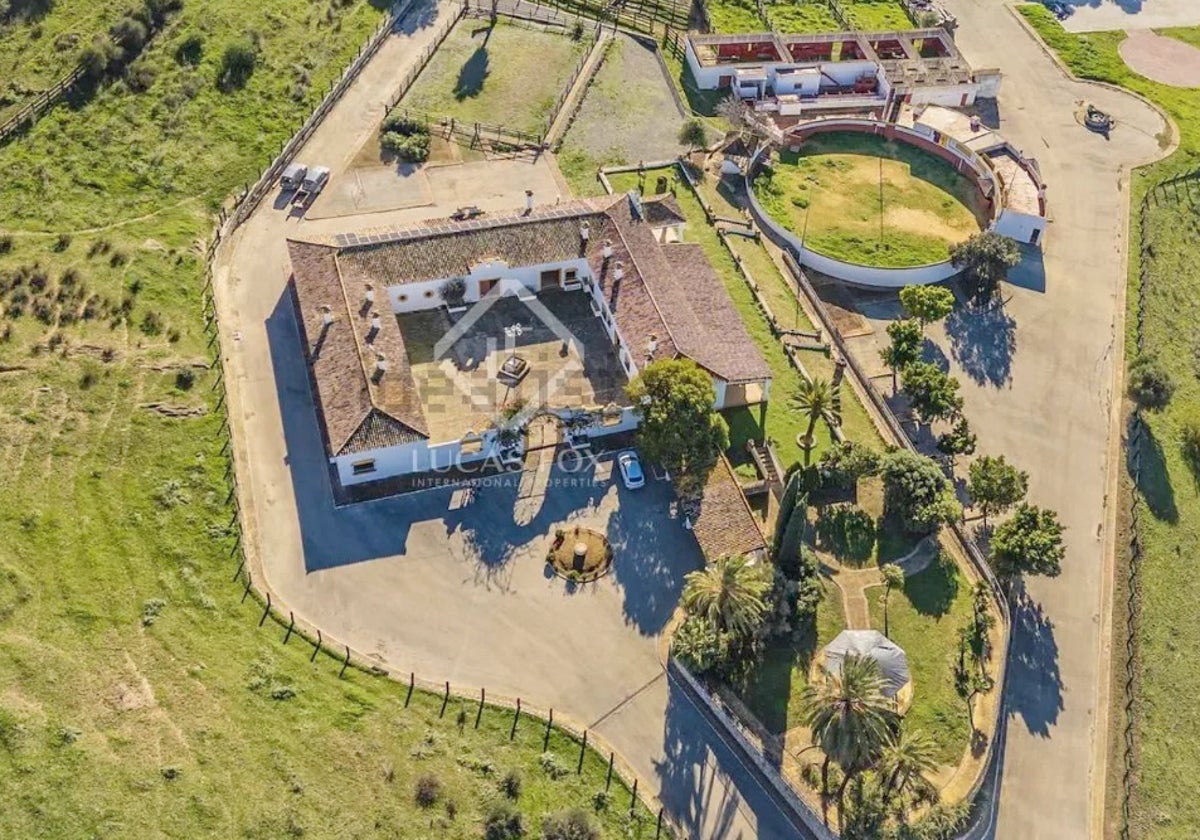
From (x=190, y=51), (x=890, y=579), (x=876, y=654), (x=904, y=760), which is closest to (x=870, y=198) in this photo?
(x=890, y=579)

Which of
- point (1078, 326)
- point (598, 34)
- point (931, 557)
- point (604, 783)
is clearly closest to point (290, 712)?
point (604, 783)

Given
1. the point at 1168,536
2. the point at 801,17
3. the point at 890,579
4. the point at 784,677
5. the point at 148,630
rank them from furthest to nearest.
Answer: the point at 801,17 → the point at 1168,536 → the point at 890,579 → the point at 784,677 → the point at 148,630

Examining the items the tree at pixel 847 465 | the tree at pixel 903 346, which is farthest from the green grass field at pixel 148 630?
the tree at pixel 903 346

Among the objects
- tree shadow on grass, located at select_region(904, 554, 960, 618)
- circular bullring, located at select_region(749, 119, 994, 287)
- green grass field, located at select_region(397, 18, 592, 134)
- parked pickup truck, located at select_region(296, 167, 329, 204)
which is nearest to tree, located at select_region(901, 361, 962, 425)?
tree shadow on grass, located at select_region(904, 554, 960, 618)

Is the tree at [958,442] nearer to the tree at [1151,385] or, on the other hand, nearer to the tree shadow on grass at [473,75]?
the tree at [1151,385]

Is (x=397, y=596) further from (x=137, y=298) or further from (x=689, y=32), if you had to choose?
(x=689, y=32)

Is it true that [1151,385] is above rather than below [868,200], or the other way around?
below

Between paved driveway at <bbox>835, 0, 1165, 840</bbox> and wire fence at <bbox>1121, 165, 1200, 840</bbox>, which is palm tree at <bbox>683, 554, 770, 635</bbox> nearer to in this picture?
paved driveway at <bbox>835, 0, 1165, 840</bbox>

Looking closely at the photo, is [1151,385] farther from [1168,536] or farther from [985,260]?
[985,260]
